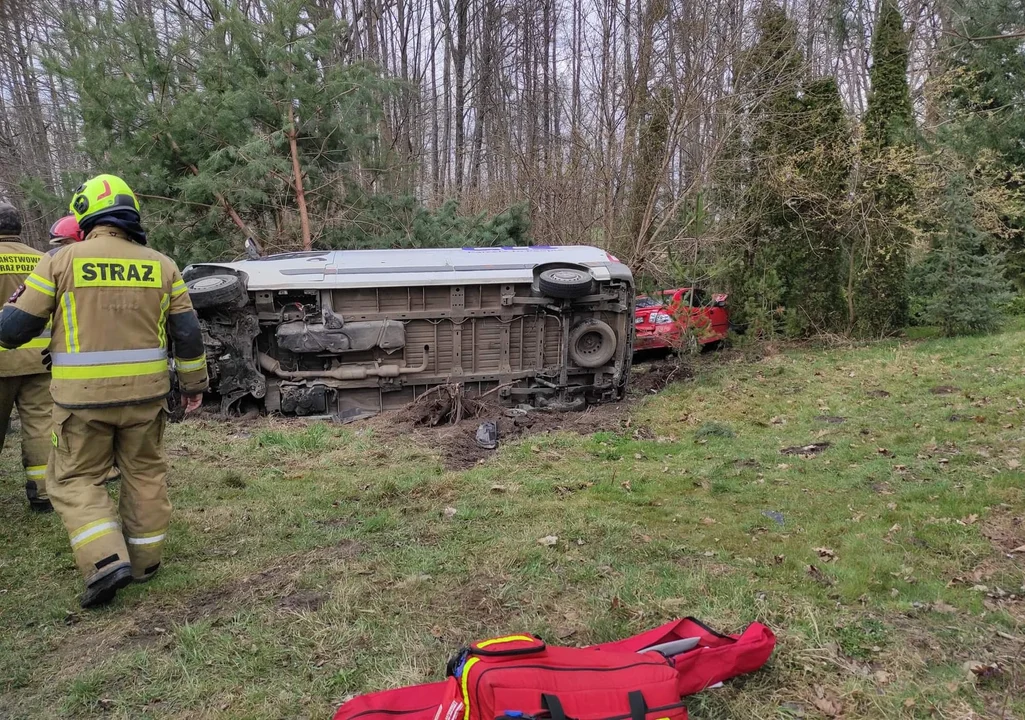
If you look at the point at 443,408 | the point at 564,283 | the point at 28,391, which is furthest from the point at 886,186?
the point at 28,391

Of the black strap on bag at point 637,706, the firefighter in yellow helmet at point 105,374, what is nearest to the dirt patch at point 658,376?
the firefighter in yellow helmet at point 105,374

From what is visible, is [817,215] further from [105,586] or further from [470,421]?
[105,586]

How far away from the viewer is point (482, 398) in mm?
8062

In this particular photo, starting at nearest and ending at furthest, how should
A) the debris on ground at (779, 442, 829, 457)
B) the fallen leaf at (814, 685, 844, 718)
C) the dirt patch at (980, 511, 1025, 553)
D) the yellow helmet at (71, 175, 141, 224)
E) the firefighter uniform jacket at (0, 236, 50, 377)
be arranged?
the fallen leaf at (814, 685, 844, 718) → the yellow helmet at (71, 175, 141, 224) → the dirt patch at (980, 511, 1025, 553) → the firefighter uniform jacket at (0, 236, 50, 377) → the debris on ground at (779, 442, 829, 457)

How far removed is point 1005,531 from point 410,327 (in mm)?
5866

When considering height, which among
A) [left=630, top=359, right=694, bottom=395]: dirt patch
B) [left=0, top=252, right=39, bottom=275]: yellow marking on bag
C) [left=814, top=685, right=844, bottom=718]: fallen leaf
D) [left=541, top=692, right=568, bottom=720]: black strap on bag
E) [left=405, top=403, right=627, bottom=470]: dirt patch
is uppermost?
[left=0, top=252, right=39, bottom=275]: yellow marking on bag

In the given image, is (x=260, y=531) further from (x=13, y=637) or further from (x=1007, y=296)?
(x=1007, y=296)

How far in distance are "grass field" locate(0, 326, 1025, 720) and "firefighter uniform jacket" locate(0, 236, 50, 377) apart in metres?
1.02

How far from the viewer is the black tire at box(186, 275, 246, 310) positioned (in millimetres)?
6965

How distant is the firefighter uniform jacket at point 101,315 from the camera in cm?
332

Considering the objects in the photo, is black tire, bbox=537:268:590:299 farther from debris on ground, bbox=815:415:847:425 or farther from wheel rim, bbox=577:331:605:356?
debris on ground, bbox=815:415:847:425

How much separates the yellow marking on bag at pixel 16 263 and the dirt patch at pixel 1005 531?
626 centimetres

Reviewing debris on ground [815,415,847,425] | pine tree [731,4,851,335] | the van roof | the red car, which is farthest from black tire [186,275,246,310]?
pine tree [731,4,851,335]

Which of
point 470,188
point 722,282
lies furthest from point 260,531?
point 470,188
